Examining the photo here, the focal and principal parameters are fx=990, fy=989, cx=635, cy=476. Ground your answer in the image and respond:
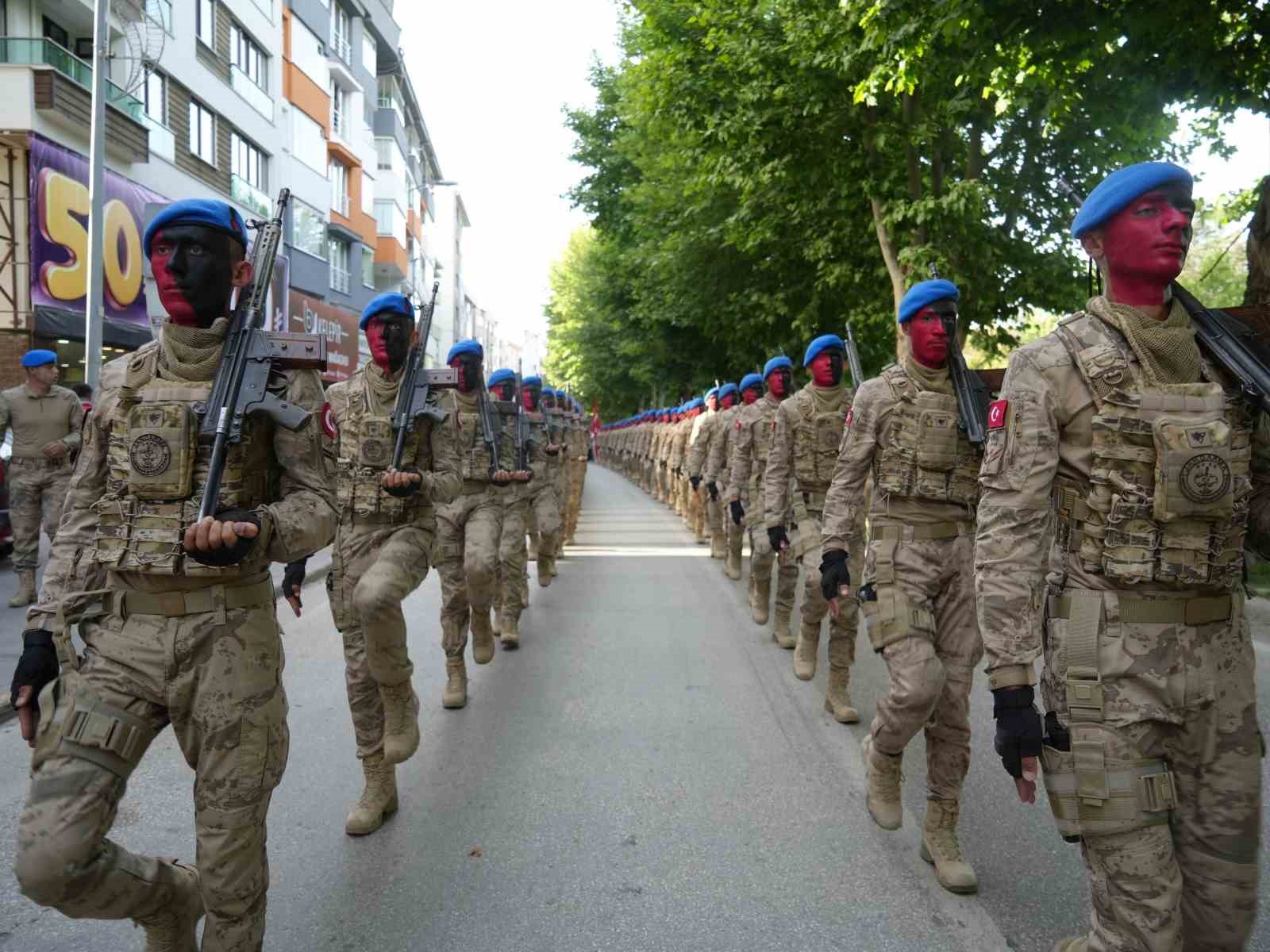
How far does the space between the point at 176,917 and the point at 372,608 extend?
181cm

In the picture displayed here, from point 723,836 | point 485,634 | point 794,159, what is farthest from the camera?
point 794,159

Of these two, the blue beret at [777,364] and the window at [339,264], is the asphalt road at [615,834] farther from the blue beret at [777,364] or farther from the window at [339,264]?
the window at [339,264]

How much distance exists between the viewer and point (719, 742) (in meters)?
5.43

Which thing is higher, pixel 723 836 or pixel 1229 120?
pixel 1229 120

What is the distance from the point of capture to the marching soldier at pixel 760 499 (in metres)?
8.11

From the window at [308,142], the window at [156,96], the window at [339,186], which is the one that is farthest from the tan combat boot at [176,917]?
the window at [339,186]

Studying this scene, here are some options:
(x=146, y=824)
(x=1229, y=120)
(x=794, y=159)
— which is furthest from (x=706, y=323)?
(x=146, y=824)

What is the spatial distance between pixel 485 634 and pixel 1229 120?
11388 millimetres

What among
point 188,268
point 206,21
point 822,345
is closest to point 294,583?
point 188,268

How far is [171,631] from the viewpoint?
2770 mm

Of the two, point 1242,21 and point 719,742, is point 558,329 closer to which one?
point 1242,21

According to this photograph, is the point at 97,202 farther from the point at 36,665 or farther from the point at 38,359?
the point at 36,665

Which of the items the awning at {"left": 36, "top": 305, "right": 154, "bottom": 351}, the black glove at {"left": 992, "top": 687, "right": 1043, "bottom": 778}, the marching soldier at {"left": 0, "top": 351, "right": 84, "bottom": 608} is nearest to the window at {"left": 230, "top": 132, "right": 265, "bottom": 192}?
the awning at {"left": 36, "top": 305, "right": 154, "bottom": 351}

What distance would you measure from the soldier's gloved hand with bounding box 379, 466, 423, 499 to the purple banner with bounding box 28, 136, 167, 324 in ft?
41.7
